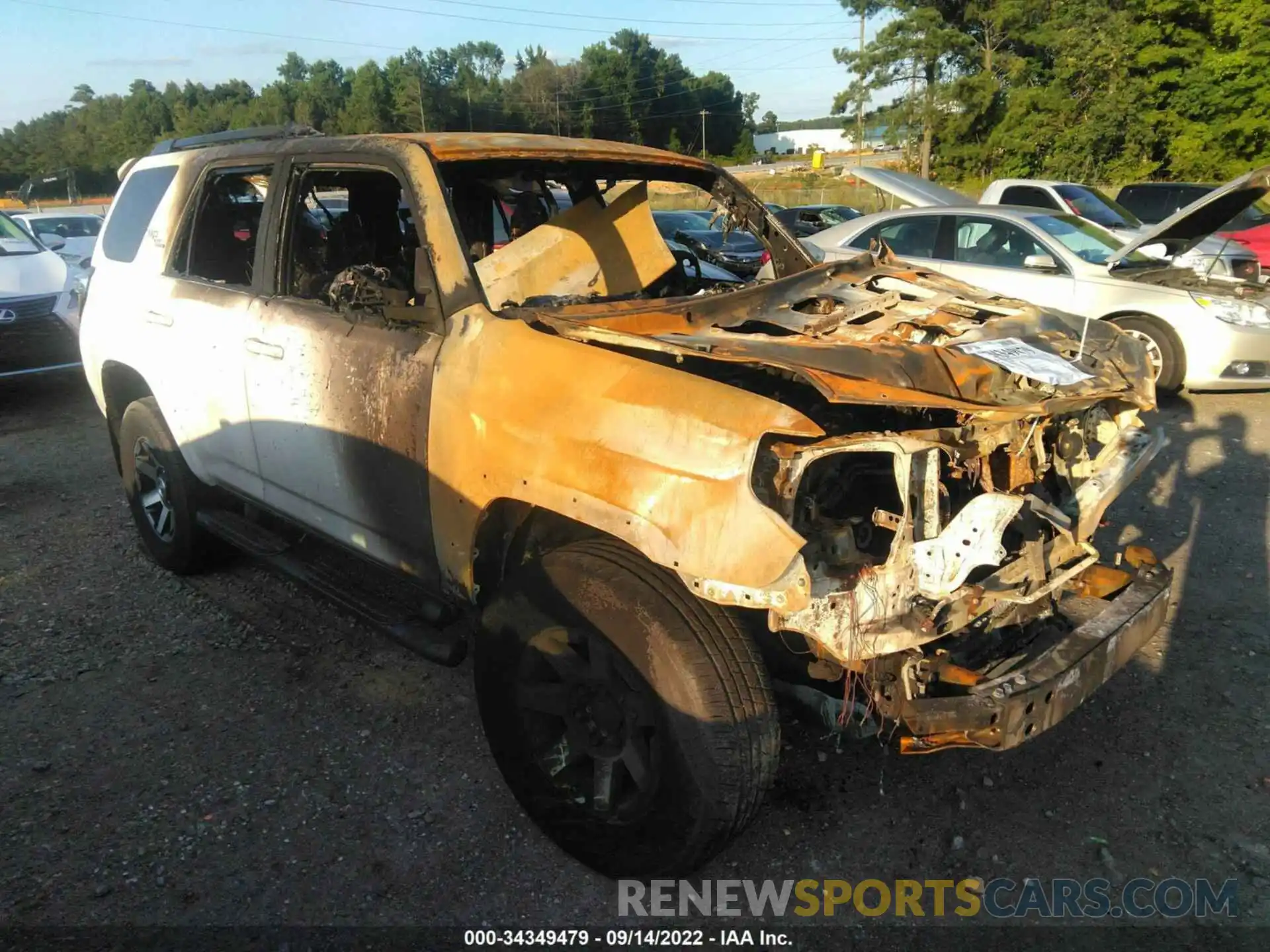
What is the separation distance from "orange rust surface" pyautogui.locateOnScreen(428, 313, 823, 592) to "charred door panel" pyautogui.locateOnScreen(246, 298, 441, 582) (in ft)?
0.45

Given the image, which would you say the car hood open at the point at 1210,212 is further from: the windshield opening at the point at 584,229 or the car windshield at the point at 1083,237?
the car windshield at the point at 1083,237

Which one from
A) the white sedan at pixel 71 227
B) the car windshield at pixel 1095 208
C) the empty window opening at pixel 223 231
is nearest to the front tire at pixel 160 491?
the empty window opening at pixel 223 231

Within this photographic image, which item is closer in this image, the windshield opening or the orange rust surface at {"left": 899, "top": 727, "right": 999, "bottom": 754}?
the orange rust surface at {"left": 899, "top": 727, "right": 999, "bottom": 754}

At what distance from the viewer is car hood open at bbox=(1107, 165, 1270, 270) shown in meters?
4.00

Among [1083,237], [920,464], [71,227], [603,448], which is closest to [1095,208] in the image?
[1083,237]

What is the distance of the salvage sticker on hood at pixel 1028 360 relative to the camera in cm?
255

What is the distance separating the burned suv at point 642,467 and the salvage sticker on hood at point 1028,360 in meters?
0.01

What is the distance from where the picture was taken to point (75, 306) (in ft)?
28.0

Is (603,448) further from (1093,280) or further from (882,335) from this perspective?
(1093,280)

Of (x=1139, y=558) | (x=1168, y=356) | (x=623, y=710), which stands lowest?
(x=1168, y=356)

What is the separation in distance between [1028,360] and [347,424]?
2.25 m

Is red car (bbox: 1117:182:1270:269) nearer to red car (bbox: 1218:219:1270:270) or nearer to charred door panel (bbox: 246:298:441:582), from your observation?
red car (bbox: 1218:219:1270:270)

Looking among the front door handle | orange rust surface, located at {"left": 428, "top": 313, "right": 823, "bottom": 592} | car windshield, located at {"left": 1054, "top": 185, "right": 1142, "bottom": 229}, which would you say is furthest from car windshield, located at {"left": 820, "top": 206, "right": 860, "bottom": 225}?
orange rust surface, located at {"left": 428, "top": 313, "right": 823, "bottom": 592}

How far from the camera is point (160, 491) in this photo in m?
4.42
